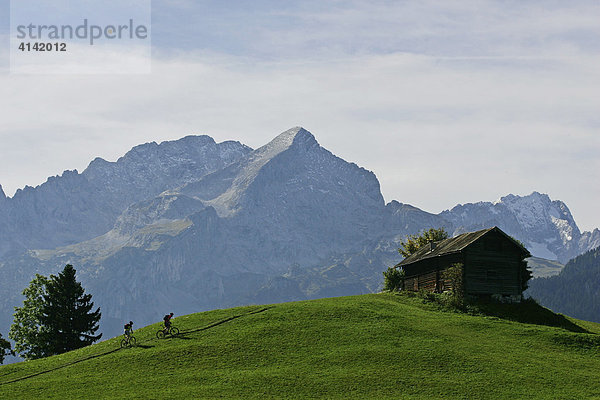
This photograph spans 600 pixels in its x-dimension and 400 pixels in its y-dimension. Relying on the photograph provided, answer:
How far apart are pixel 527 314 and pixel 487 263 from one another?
8086 millimetres

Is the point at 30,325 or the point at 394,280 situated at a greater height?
the point at 394,280

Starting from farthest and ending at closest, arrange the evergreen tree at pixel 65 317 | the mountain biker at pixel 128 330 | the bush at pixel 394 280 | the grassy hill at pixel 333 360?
the bush at pixel 394 280, the evergreen tree at pixel 65 317, the mountain biker at pixel 128 330, the grassy hill at pixel 333 360

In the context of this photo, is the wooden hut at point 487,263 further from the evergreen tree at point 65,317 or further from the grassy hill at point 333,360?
the evergreen tree at point 65,317

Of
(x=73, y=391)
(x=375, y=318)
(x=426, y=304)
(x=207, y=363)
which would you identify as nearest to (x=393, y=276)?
(x=426, y=304)

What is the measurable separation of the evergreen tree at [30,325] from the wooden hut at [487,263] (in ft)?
169

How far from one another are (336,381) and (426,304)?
114 ft

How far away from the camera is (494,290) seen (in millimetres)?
90188

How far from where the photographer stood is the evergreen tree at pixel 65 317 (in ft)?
312

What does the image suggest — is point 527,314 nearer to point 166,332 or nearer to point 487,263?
point 487,263

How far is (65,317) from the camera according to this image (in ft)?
315

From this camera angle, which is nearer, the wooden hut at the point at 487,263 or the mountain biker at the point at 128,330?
the mountain biker at the point at 128,330

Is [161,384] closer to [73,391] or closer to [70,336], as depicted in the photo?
[73,391]

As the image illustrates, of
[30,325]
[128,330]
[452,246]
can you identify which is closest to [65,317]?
[30,325]

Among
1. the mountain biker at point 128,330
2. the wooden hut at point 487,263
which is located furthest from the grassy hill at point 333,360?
the wooden hut at point 487,263
